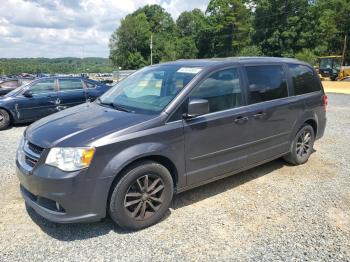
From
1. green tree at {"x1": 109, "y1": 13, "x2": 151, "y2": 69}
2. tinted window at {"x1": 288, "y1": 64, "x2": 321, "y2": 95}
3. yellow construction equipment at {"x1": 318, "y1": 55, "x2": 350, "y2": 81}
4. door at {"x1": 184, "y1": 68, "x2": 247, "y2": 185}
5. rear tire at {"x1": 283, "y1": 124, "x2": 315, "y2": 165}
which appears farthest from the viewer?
green tree at {"x1": 109, "y1": 13, "x2": 151, "y2": 69}

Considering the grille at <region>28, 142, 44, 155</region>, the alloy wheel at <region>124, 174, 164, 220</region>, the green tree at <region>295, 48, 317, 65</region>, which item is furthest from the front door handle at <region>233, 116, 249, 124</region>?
the green tree at <region>295, 48, 317, 65</region>

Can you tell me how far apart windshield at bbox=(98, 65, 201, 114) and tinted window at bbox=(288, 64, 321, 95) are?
2.06 metres

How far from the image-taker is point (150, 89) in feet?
14.4

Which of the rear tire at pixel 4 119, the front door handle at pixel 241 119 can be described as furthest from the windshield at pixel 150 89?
the rear tire at pixel 4 119

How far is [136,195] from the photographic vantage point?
3586 mm

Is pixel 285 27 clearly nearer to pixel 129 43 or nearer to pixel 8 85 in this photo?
pixel 129 43

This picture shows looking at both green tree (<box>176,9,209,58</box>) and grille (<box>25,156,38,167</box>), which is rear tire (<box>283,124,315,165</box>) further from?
green tree (<box>176,9,209,58</box>)

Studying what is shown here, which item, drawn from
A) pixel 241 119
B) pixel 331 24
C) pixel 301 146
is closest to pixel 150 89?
pixel 241 119

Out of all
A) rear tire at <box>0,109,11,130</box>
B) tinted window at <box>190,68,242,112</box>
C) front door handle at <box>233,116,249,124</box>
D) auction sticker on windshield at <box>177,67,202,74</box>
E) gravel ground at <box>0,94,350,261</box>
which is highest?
auction sticker on windshield at <box>177,67,202,74</box>

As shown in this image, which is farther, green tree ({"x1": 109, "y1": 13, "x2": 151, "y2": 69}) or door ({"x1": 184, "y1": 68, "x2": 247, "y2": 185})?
green tree ({"x1": 109, "y1": 13, "x2": 151, "y2": 69})

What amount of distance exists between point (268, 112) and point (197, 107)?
151 centimetres

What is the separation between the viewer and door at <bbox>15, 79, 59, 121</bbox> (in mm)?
9789

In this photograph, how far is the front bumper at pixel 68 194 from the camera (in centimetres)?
320

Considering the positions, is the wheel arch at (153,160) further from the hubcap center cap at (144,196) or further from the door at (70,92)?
the door at (70,92)
